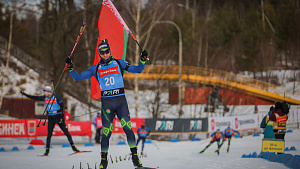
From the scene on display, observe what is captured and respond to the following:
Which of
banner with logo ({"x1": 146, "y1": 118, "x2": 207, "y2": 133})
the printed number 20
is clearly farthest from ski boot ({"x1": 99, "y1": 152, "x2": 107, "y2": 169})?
banner with logo ({"x1": 146, "y1": 118, "x2": 207, "y2": 133})

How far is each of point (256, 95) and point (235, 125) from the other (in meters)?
13.4

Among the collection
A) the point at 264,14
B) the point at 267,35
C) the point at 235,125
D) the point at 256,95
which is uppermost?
the point at 264,14

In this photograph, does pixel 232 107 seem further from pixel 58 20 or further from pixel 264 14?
pixel 264 14

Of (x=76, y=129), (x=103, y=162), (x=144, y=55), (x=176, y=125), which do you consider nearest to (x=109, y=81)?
(x=144, y=55)

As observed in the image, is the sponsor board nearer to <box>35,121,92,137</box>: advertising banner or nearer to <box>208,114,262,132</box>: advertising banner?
<box>35,121,92,137</box>: advertising banner

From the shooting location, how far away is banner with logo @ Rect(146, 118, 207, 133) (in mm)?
22422

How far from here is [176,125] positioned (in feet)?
75.4

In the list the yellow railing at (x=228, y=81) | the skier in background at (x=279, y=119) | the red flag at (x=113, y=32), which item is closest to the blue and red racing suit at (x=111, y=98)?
the red flag at (x=113, y=32)

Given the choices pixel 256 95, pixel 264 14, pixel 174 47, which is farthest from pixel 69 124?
pixel 264 14

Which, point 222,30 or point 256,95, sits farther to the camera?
point 222,30

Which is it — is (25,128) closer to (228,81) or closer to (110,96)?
(110,96)

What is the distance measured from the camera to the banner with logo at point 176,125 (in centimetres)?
2242

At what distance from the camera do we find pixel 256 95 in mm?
37406

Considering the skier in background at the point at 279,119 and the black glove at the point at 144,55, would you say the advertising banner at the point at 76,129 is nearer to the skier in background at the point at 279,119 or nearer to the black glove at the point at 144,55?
the skier in background at the point at 279,119
